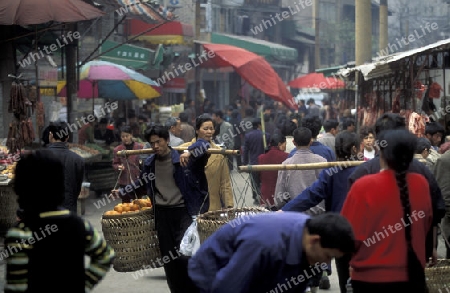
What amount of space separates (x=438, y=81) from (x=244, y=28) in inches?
1174

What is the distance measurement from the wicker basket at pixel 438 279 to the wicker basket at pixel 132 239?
2.64 metres

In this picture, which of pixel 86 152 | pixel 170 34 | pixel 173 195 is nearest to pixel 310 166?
pixel 173 195

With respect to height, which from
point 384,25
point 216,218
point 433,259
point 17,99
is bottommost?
point 433,259

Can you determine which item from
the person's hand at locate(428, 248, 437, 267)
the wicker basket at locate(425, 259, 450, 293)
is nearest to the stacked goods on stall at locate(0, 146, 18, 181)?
the wicker basket at locate(425, 259, 450, 293)

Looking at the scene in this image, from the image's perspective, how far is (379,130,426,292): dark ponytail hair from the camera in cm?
467

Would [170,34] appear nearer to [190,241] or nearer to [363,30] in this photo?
[363,30]

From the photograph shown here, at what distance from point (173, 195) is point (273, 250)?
12.2ft

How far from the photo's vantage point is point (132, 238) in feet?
24.2

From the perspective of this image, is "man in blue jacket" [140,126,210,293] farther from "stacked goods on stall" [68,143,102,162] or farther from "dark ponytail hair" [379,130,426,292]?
"stacked goods on stall" [68,143,102,162]

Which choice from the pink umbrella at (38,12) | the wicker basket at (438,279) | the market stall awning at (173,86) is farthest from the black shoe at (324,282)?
the market stall awning at (173,86)

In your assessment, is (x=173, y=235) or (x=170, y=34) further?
(x=170, y=34)

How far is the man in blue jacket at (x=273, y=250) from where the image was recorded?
3.70m

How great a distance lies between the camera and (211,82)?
124 feet

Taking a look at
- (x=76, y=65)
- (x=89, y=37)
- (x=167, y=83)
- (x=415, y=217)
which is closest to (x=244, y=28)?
(x=167, y=83)
